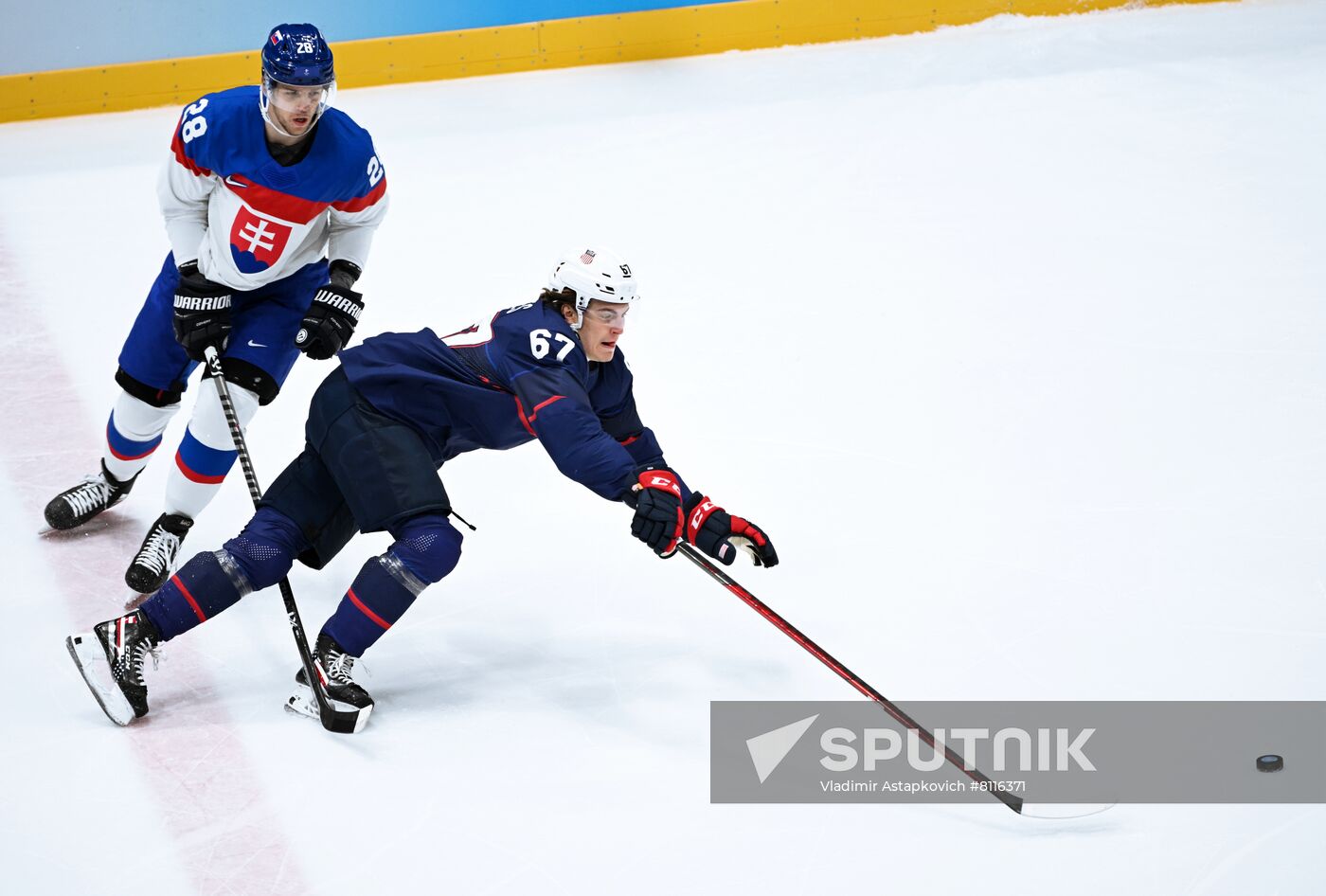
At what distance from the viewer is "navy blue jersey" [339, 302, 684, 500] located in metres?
2.70

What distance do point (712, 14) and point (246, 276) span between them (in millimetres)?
4844

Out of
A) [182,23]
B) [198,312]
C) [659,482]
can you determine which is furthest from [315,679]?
[182,23]

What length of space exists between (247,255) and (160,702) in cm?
100

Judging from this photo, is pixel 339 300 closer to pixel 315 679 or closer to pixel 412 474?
pixel 412 474

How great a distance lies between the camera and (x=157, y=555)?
10.8 ft

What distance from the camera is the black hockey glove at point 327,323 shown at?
3145mm

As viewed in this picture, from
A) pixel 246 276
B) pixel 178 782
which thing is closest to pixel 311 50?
pixel 246 276

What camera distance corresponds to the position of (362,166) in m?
3.17

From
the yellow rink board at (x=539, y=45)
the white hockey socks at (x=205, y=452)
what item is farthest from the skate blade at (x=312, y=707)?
the yellow rink board at (x=539, y=45)

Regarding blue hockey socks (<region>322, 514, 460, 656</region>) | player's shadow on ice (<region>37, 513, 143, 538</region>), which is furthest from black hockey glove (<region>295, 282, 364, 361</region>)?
player's shadow on ice (<region>37, 513, 143, 538</region>)

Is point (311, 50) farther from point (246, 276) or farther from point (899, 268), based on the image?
point (899, 268)

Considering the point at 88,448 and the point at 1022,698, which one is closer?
the point at 1022,698

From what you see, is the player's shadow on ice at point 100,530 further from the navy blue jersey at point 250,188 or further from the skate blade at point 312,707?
the skate blade at point 312,707

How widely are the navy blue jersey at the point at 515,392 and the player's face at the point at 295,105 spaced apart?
0.51 metres
